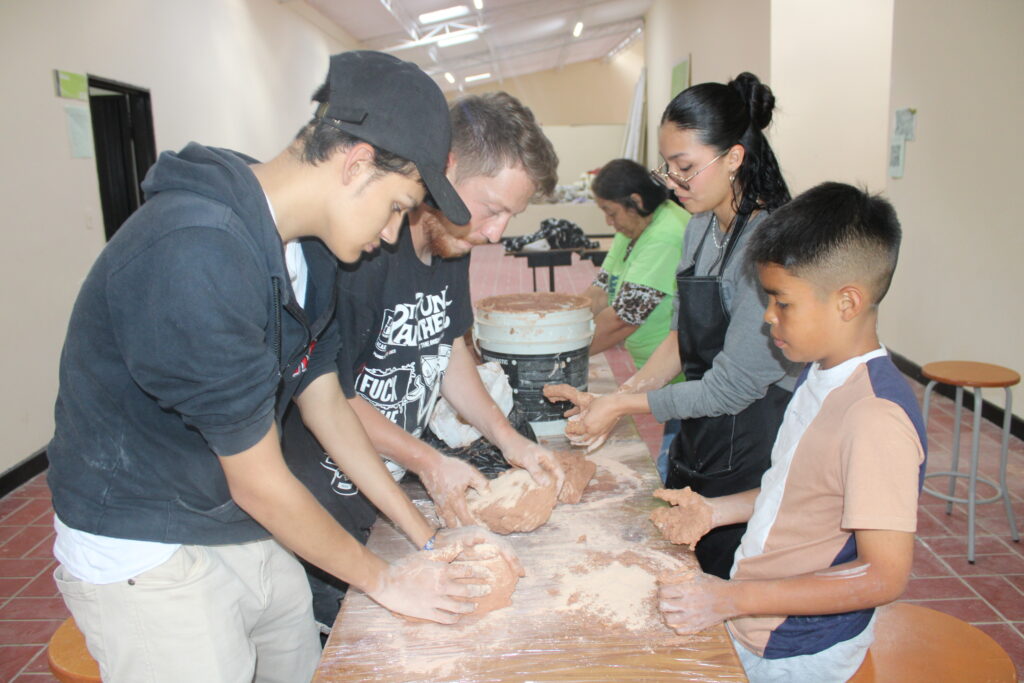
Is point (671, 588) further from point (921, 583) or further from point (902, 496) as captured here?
point (921, 583)

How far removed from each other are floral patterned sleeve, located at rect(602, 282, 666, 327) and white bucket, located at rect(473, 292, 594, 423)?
591 millimetres

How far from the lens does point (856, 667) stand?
146 cm

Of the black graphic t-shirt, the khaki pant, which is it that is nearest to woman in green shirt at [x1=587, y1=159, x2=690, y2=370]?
the black graphic t-shirt

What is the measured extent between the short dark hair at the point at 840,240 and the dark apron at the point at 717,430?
20.2 inches

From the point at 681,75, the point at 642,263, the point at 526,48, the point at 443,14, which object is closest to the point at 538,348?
the point at 642,263

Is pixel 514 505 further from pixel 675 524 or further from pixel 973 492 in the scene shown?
pixel 973 492

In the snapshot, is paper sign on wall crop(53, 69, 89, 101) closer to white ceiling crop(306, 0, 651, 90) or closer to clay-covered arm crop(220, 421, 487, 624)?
clay-covered arm crop(220, 421, 487, 624)

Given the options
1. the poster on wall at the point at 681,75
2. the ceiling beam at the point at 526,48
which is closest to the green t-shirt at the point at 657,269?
the poster on wall at the point at 681,75

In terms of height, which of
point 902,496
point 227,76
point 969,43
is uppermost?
point 227,76

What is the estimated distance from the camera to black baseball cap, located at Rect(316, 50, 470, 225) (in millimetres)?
1077

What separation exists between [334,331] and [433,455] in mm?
443

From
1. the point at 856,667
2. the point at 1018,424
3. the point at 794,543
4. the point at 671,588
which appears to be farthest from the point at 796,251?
the point at 1018,424

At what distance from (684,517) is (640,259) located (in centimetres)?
159

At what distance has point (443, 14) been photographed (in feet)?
37.9
